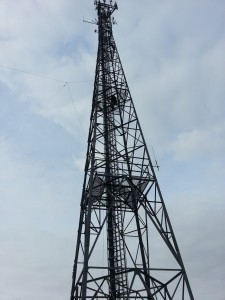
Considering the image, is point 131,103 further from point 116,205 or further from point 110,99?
point 116,205

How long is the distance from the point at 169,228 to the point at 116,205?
12.8ft

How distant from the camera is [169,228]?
15.9 meters

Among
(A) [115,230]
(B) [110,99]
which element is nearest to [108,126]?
(B) [110,99]

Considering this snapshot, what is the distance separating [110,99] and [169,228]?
9.06 metres

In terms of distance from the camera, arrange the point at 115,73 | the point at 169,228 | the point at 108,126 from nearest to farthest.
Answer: the point at 169,228 < the point at 108,126 < the point at 115,73

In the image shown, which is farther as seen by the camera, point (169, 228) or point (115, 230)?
point (115, 230)

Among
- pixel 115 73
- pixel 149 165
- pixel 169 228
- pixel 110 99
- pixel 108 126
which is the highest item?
pixel 115 73

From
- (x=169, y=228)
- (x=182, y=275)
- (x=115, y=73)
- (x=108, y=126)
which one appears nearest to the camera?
(x=182, y=275)

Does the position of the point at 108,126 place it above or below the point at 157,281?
above

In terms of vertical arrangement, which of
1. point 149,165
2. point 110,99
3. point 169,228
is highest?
point 110,99

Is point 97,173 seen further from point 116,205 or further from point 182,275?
point 182,275

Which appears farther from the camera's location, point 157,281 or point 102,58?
point 102,58

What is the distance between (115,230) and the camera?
18.0m

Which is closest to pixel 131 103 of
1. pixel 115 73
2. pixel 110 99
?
pixel 110 99
